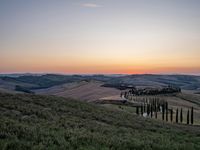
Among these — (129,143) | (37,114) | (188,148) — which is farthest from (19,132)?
(37,114)

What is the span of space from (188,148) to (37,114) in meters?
14.5

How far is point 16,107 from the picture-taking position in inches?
1131

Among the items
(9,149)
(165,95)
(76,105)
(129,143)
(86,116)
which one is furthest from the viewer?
(165,95)

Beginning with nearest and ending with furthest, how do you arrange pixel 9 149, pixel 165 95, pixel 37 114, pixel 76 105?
1. pixel 9 149
2. pixel 37 114
3. pixel 76 105
4. pixel 165 95

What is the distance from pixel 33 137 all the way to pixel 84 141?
9.09 feet

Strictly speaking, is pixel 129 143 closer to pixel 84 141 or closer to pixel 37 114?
pixel 84 141

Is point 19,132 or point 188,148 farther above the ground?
point 19,132

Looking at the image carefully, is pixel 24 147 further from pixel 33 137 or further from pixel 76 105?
pixel 76 105

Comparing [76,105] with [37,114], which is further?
[76,105]

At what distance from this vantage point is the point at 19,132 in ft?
52.0

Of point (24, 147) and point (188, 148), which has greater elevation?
point (24, 147)

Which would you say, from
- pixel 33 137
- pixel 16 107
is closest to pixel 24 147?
pixel 33 137

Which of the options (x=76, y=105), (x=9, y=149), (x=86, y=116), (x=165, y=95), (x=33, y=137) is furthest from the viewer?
(x=165, y=95)

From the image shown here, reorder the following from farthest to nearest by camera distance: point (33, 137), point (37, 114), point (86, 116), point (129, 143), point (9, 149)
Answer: point (86, 116)
point (37, 114)
point (129, 143)
point (33, 137)
point (9, 149)
